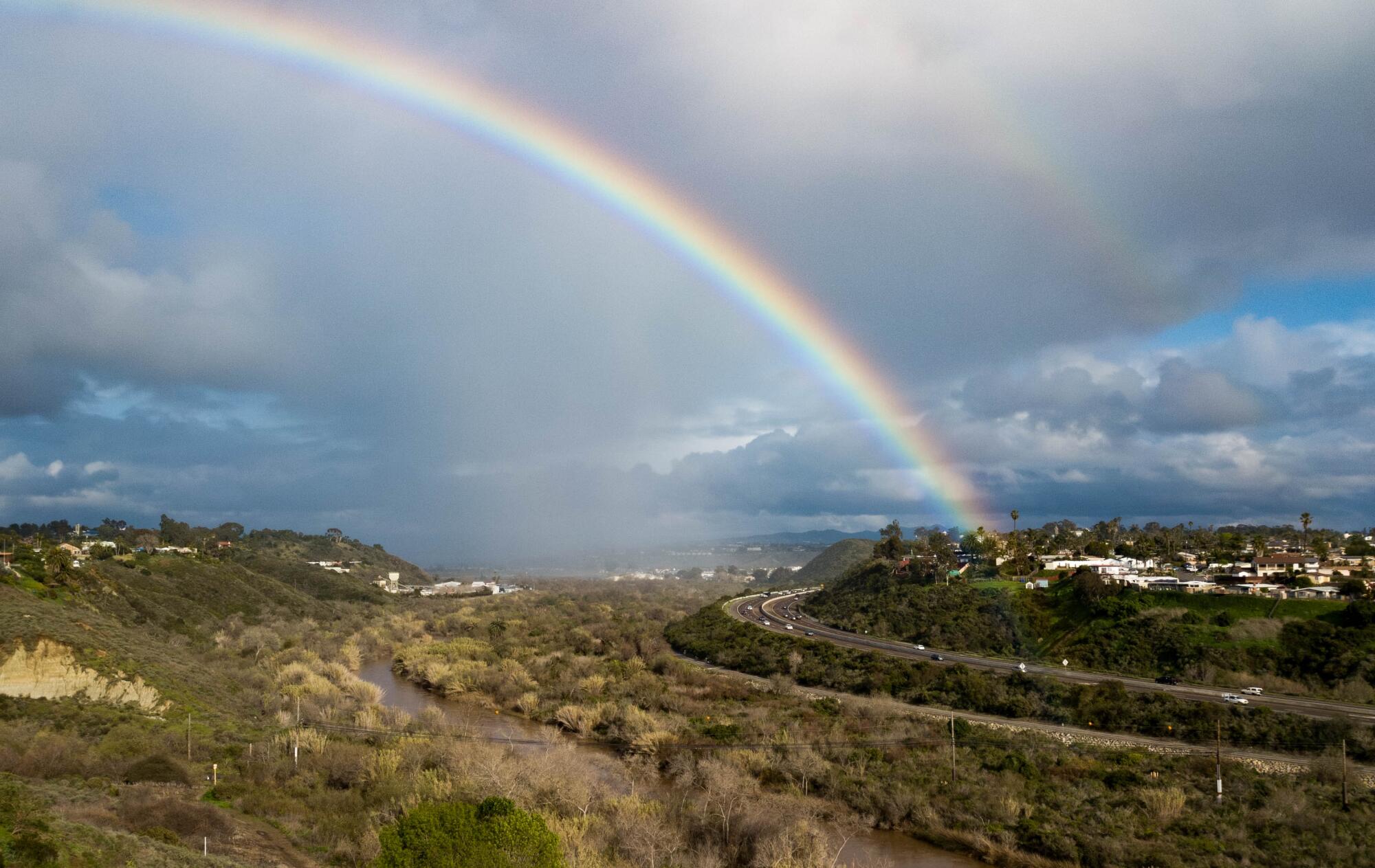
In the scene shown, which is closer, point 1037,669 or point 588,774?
point 588,774

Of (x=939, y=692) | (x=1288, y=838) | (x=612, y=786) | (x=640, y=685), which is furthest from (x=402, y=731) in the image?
(x=1288, y=838)

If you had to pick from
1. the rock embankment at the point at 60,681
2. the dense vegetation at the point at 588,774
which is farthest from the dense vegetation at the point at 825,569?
the rock embankment at the point at 60,681

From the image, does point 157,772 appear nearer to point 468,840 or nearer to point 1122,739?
point 468,840

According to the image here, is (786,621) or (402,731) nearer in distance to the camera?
(402,731)

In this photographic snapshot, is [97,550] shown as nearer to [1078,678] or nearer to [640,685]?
[640,685]

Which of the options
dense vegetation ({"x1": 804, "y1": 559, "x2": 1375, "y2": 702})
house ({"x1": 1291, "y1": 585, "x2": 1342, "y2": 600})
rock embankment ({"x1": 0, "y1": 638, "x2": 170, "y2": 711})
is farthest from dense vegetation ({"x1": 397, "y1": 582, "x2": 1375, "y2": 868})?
house ({"x1": 1291, "y1": 585, "x2": 1342, "y2": 600})

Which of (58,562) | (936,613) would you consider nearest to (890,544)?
(936,613)
